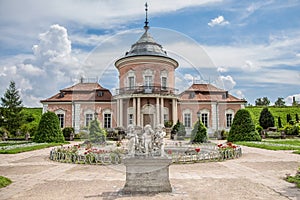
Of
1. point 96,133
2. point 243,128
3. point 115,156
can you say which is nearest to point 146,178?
point 115,156

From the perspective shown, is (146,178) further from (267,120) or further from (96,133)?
(267,120)

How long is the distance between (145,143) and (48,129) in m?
18.1

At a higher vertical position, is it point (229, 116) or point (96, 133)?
point (229, 116)

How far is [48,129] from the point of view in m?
22.6

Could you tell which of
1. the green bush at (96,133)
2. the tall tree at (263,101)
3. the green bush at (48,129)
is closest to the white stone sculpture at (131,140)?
the green bush at (96,133)

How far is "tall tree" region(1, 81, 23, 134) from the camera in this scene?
36.2 metres

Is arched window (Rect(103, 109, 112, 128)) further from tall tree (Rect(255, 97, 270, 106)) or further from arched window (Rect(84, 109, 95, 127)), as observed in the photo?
tall tree (Rect(255, 97, 270, 106))

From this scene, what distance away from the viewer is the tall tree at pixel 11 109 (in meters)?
36.2

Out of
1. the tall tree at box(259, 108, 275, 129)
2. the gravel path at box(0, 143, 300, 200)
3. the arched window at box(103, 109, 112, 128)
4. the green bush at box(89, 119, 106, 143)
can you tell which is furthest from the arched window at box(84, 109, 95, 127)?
the tall tree at box(259, 108, 275, 129)

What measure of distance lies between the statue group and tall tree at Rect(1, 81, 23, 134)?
3394 cm

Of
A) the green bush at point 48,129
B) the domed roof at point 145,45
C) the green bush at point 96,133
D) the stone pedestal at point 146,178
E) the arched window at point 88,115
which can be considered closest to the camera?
the stone pedestal at point 146,178

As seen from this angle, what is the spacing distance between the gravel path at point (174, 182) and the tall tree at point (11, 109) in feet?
91.6

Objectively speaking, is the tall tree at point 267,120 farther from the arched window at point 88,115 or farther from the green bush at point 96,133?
the green bush at point 96,133

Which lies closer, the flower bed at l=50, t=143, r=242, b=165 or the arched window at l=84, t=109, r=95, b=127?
the flower bed at l=50, t=143, r=242, b=165
